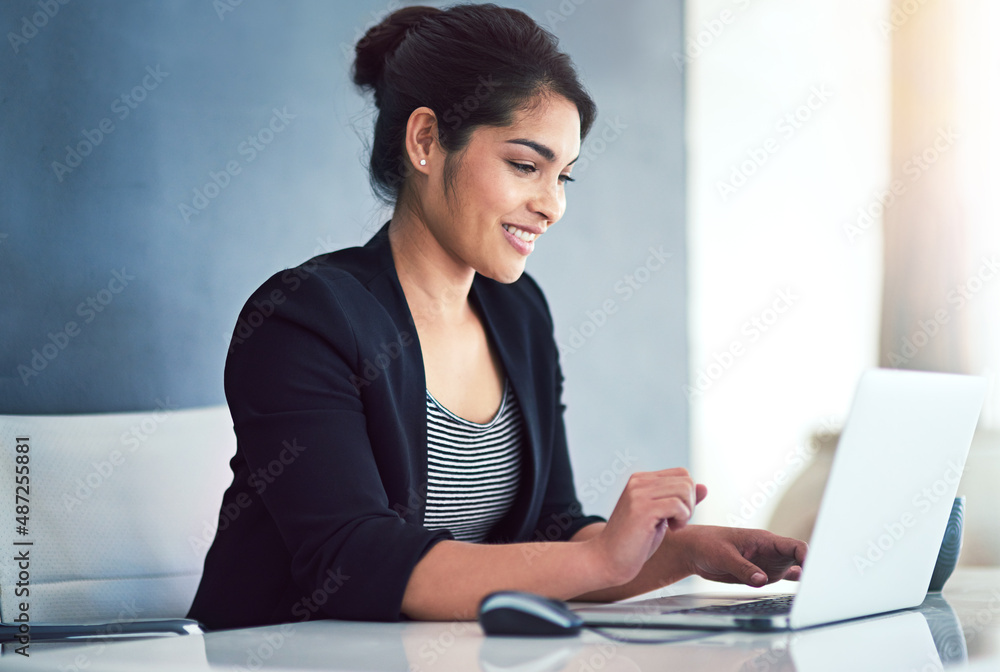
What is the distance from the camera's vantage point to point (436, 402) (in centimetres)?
131

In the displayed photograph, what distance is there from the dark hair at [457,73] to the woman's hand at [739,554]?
24.4 inches

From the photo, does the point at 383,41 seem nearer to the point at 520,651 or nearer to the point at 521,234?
the point at 521,234

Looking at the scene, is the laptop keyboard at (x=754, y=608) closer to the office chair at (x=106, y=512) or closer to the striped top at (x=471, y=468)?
the striped top at (x=471, y=468)

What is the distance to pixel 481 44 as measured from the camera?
4.44 feet

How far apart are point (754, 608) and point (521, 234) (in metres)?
0.67

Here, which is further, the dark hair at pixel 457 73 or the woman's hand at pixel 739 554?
the dark hair at pixel 457 73

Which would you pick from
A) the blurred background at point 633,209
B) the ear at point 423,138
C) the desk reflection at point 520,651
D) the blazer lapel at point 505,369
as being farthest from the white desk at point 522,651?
the blurred background at point 633,209

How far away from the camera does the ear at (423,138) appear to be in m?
1.38

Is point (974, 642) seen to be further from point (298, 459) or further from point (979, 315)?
point (979, 315)

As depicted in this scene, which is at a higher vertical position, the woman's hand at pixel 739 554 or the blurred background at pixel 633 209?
the blurred background at pixel 633 209

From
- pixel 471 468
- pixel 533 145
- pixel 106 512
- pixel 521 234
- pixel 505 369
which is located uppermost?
pixel 533 145

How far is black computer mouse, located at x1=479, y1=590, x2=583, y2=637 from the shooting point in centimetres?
78

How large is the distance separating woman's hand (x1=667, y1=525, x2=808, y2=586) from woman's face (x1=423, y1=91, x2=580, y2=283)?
492 mm

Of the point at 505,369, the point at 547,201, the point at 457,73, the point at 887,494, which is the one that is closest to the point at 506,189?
the point at 547,201
